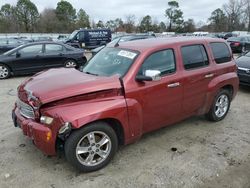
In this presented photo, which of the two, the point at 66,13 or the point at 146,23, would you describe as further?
the point at 146,23

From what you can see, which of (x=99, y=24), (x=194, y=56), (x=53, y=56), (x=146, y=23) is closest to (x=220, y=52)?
(x=194, y=56)

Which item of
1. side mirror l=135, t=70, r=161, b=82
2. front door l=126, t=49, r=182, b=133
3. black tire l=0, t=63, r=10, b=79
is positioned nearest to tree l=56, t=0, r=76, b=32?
black tire l=0, t=63, r=10, b=79

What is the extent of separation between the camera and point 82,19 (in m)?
74.9

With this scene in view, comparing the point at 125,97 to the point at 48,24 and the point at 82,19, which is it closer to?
the point at 48,24

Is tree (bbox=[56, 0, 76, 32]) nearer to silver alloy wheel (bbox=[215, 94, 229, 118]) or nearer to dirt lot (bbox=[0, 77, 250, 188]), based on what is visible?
silver alloy wheel (bbox=[215, 94, 229, 118])

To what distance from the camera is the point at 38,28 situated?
2530 inches

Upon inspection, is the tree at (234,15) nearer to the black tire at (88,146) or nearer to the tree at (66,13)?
the tree at (66,13)

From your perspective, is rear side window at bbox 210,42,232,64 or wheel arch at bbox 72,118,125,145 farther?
rear side window at bbox 210,42,232,64

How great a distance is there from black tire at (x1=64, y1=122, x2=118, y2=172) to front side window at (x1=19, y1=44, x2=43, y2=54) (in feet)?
26.3

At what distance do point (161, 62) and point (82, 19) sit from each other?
244ft

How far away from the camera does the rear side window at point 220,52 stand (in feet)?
17.3

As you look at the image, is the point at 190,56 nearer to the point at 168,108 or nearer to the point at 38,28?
the point at 168,108

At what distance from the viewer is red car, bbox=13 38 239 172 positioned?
3.50 meters

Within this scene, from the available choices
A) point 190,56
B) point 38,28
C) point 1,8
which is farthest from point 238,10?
point 190,56
